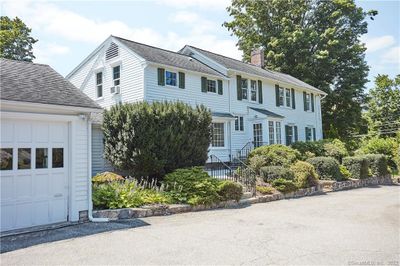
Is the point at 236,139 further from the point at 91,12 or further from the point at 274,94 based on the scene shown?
the point at 91,12

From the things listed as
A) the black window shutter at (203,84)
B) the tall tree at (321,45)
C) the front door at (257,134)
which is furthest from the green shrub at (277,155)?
the tall tree at (321,45)

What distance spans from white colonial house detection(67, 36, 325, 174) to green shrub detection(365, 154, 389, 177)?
6055 mm

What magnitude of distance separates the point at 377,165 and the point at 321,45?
18360 millimetres

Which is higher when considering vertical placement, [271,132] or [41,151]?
[271,132]

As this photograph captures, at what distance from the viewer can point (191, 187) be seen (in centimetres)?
1095

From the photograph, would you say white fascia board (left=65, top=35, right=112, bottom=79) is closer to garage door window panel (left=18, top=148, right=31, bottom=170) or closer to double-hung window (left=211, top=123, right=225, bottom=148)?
double-hung window (left=211, top=123, right=225, bottom=148)

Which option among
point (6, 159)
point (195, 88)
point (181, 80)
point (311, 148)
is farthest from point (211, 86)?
point (6, 159)

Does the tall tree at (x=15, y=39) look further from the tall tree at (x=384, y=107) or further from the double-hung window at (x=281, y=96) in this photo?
the tall tree at (x=384, y=107)

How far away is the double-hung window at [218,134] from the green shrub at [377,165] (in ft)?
30.4

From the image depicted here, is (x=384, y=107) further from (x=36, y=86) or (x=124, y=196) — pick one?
(x=36, y=86)

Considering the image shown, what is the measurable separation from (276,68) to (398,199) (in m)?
23.8

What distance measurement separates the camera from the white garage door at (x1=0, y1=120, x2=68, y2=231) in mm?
7516

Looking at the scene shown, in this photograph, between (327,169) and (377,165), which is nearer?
(327,169)

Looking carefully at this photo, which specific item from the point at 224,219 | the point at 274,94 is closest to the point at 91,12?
the point at 224,219
